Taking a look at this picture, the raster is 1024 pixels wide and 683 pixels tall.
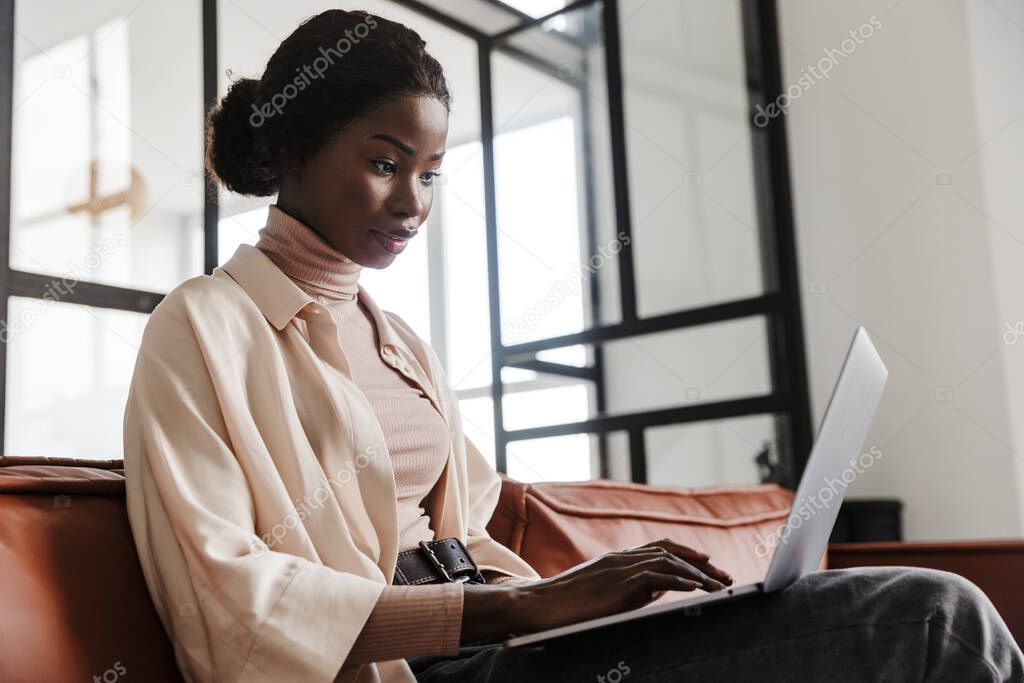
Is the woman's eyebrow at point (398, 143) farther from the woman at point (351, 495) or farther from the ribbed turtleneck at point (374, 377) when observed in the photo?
the ribbed turtleneck at point (374, 377)

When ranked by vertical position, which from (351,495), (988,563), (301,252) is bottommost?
(988,563)

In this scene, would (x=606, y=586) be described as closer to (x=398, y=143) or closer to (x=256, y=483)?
(x=256, y=483)

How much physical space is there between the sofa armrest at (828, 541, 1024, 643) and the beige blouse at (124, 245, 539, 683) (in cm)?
118

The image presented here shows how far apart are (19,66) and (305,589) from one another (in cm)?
217

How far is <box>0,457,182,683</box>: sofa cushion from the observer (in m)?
0.76

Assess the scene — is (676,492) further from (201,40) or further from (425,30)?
(425,30)

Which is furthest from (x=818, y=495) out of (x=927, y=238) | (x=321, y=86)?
(x=927, y=238)

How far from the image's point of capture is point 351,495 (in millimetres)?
955

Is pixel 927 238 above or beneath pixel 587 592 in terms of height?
above

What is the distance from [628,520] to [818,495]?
727 mm

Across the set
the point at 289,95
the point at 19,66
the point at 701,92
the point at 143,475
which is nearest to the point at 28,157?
the point at 19,66

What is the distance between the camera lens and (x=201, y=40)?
288cm

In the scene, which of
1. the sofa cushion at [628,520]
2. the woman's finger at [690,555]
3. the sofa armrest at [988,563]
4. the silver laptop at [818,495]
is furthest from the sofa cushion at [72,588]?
the sofa armrest at [988,563]

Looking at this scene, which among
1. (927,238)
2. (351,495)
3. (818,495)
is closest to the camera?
(818,495)
